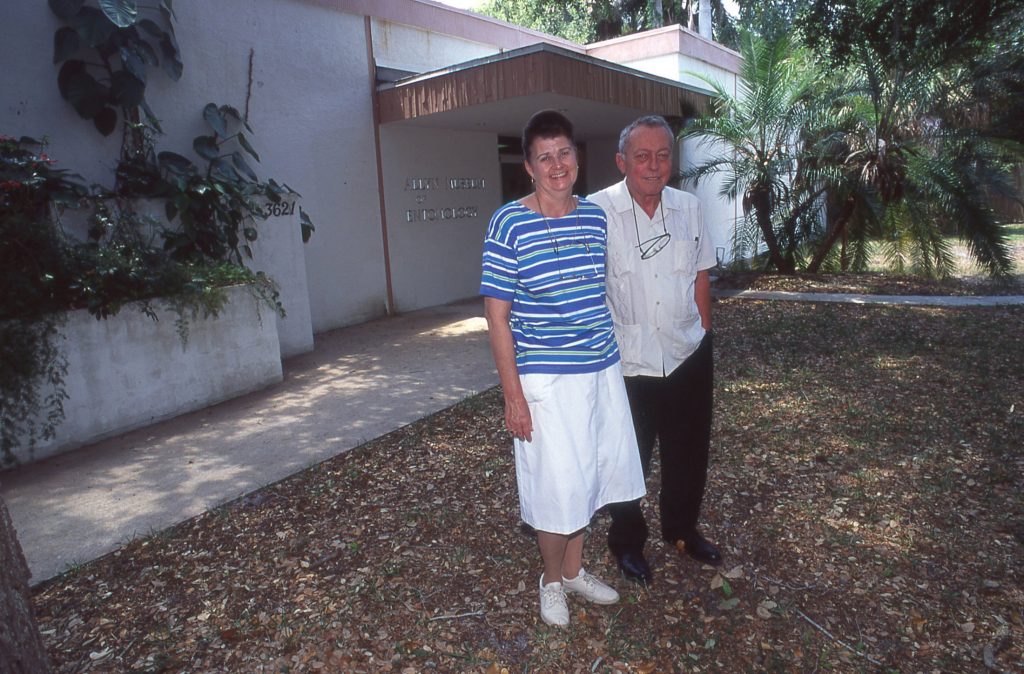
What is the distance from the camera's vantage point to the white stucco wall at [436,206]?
9.51 metres

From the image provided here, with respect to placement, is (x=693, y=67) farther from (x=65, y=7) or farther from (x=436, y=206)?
(x=65, y=7)

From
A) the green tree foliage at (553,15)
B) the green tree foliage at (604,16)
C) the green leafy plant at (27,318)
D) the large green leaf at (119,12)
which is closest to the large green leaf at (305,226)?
the large green leaf at (119,12)

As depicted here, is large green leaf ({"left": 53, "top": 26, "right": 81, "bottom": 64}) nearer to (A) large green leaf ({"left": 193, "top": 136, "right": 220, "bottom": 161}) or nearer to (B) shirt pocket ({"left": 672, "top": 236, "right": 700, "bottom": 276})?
(A) large green leaf ({"left": 193, "top": 136, "right": 220, "bottom": 161})

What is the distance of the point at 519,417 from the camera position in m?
2.30

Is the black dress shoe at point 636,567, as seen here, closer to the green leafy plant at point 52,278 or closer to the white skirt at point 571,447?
the white skirt at point 571,447

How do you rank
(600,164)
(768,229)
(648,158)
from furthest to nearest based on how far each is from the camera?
(600,164), (768,229), (648,158)

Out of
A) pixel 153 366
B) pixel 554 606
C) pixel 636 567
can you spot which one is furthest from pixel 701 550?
pixel 153 366

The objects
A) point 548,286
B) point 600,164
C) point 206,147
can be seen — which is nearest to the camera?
point 548,286

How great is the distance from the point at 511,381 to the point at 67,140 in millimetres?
5739

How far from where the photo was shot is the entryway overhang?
728 centimetres

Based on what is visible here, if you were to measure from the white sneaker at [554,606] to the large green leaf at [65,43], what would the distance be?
19.7 ft

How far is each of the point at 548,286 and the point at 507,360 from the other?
0.29 metres

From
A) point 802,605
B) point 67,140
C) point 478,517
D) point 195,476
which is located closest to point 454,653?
point 478,517

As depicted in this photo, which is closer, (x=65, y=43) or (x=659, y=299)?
(x=659, y=299)
